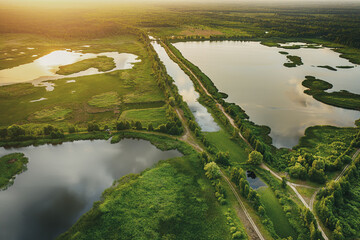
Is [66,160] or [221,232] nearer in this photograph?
[221,232]

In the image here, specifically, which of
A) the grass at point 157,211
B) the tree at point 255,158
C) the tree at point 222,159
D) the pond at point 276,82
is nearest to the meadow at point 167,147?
the grass at point 157,211

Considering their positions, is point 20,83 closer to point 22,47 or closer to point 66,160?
point 66,160

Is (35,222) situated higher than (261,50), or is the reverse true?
(261,50)

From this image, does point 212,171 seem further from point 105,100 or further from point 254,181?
point 105,100

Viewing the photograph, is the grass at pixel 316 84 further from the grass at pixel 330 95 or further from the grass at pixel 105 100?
the grass at pixel 105 100

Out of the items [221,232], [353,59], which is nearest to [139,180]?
[221,232]

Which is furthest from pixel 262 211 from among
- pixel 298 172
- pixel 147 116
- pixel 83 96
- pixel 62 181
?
pixel 83 96
